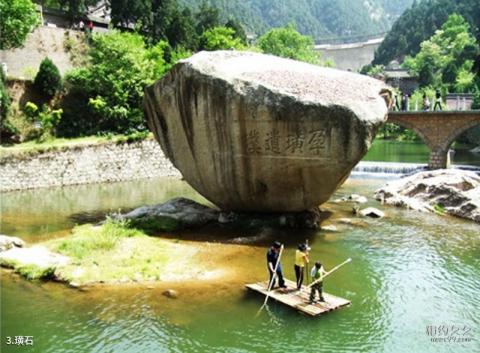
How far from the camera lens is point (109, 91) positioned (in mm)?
43125

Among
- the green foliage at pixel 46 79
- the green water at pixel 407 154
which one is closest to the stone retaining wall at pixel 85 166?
the green foliage at pixel 46 79

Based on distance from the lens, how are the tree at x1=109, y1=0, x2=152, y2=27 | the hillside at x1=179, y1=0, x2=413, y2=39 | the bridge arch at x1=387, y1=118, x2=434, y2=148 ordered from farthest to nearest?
the hillside at x1=179, y1=0, x2=413, y2=39 < the tree at x1=109, y1=0, x2=152, y2=27 < the bridge arch at x1=387, y1=118, x2=434, y2=148

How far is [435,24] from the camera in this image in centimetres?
10419

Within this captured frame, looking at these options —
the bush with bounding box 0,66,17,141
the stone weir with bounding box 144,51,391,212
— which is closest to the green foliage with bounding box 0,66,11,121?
the bush with bounding box 0,66,17,141

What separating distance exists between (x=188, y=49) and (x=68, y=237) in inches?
1622

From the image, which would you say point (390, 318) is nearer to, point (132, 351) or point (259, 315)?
point (259, 315)

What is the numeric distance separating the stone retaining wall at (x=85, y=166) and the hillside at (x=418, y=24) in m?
75.3

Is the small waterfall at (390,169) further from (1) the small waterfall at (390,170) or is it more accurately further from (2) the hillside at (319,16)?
(2) the hillside at (319,16)

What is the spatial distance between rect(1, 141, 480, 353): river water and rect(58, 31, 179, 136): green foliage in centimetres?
2132

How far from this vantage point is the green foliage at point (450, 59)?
75000 millimetres

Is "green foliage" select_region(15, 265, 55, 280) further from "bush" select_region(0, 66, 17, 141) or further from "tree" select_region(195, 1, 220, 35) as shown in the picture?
"tree" select_region(195, 1, 220, 35)

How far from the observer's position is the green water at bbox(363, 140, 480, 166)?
53072 millimetres

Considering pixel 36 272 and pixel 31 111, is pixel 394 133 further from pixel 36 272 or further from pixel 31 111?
pixel 36 272

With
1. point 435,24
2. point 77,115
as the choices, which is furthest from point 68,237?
point 435,24
